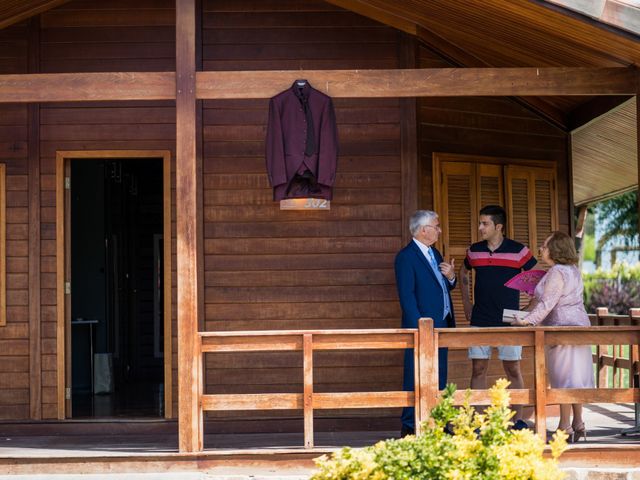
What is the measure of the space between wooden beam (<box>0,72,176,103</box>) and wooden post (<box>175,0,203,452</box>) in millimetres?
137

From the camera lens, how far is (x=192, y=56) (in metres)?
6.97

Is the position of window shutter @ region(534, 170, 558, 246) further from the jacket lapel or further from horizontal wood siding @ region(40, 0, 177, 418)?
horizontal wood siding @ region(40, 0, 177, 418)

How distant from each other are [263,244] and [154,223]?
6785 mm

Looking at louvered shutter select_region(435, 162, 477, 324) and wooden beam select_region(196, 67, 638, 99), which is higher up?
wooden beam select_region(196, 67, 638, 99)

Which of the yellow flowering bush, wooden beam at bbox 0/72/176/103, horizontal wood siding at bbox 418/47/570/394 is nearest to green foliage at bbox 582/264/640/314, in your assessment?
horizontal wood siding at bbox 418/47/570/394

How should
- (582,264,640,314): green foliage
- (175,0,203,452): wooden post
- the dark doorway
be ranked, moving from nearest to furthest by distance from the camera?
1. (175,0,203,452): wooden post
2. the dark doorway
3. (582,264,640,314): green foliage

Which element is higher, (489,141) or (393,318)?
(489,141)

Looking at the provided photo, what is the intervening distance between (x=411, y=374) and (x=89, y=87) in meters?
3.00

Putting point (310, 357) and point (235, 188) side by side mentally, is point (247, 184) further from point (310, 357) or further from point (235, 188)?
point (310, 357)

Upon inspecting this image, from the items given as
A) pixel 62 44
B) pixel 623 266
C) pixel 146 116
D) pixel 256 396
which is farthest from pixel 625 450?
pixel 623 266

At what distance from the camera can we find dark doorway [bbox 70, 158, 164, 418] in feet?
37.2

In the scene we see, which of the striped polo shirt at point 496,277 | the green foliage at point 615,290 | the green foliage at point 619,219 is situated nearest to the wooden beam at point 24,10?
the striped polo shirt at point 496,277

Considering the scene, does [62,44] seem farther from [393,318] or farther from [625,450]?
[625,450]

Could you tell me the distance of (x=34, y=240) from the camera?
28.3 ft
